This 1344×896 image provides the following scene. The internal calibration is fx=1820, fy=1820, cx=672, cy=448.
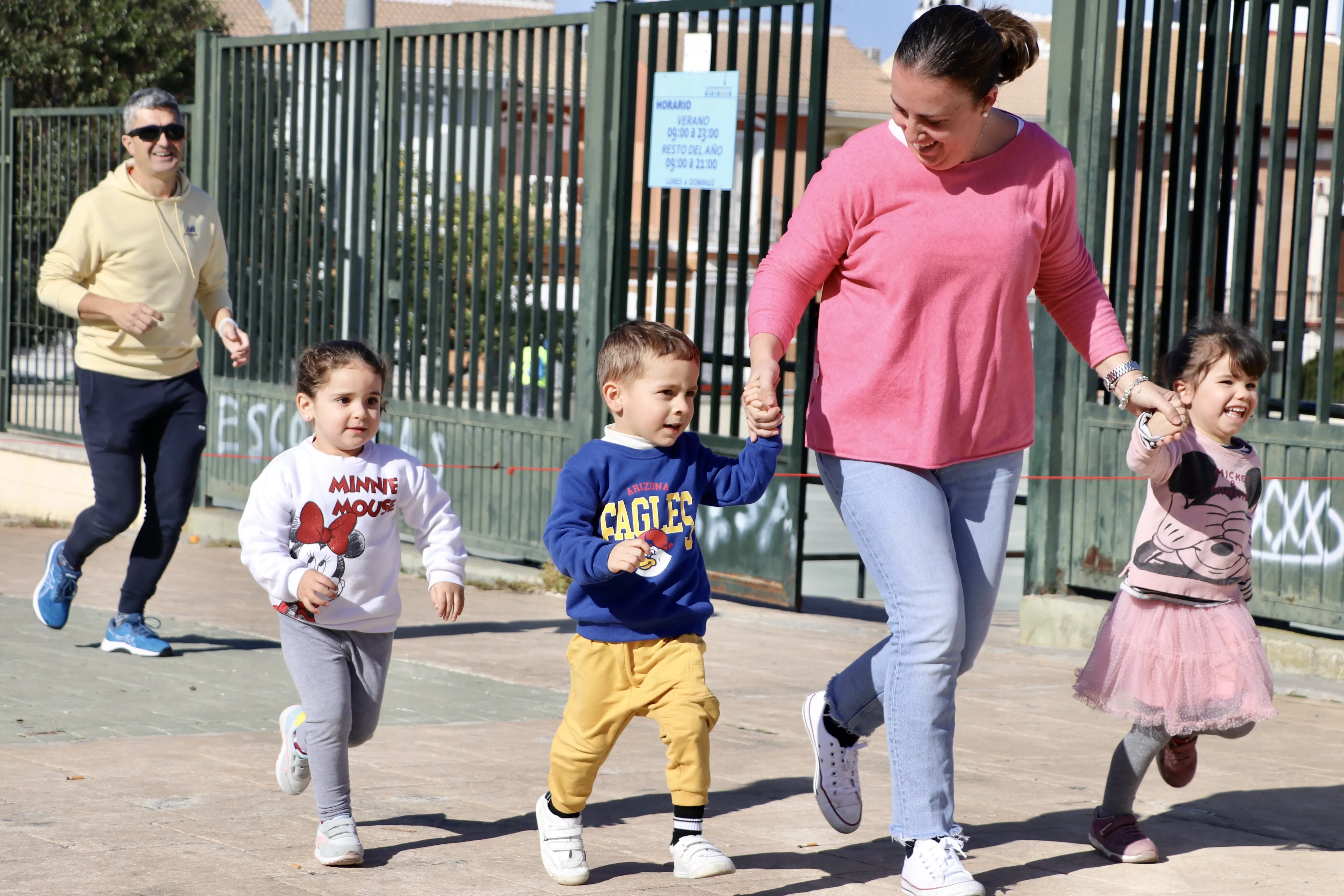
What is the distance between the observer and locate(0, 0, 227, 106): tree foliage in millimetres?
34250

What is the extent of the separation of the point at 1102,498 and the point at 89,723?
4253mm

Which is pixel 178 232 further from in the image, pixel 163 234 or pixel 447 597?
pixel 447 597

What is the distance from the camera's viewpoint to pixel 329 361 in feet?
14.3

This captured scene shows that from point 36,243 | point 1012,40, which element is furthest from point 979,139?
point 36,243

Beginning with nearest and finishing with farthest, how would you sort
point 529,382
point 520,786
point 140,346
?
point 520,786 < point 140,346 < point 529,382

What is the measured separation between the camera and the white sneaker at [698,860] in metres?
4.02

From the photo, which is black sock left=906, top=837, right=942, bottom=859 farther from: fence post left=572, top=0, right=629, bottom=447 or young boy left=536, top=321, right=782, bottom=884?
fence post left=572, top=0, right=629, bottom=447

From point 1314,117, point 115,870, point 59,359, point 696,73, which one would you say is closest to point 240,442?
point 59,359

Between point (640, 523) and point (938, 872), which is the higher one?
point (640, 523)

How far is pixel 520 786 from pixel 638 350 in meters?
1.55

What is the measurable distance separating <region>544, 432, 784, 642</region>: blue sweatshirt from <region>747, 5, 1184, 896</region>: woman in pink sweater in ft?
0.84

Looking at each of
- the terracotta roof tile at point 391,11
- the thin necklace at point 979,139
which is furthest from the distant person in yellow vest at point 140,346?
the terracotta roof tile at point 391,11

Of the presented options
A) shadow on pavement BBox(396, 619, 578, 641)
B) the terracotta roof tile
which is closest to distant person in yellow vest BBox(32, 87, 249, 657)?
shadow on pavement BBox(396, 619, 578, 641)

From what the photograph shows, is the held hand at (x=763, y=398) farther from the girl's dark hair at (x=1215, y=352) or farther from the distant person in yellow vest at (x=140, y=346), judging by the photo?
the distant person in yellow vest at (x=140, y=346)
